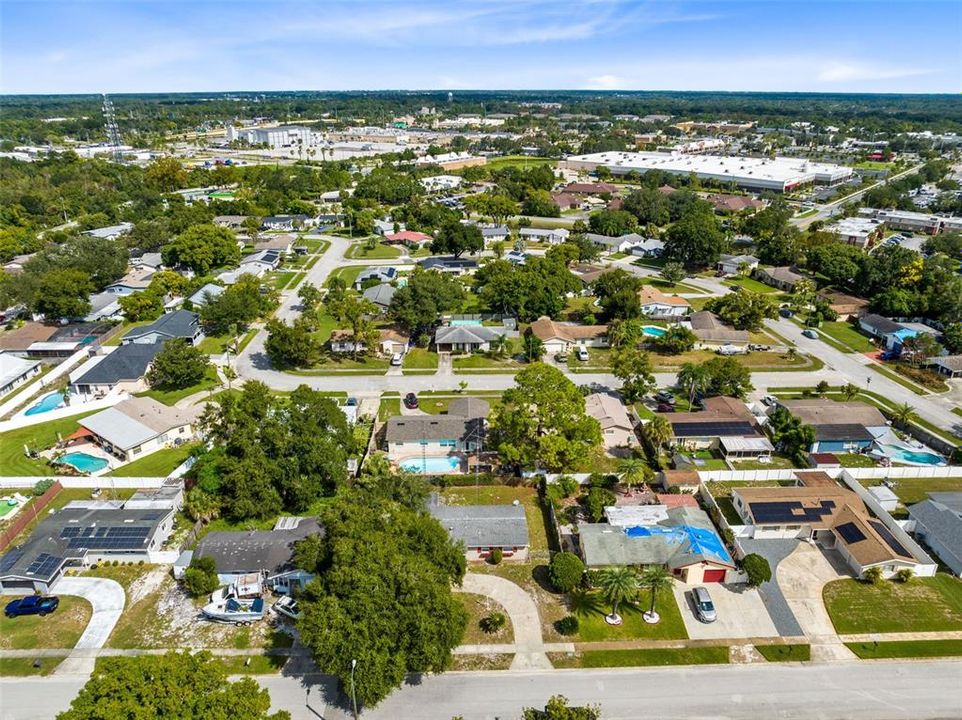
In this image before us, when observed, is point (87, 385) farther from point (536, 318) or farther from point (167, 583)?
point (536, 318)

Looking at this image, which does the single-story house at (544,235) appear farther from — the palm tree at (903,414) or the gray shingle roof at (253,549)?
the gray shingle roof at (253,549)

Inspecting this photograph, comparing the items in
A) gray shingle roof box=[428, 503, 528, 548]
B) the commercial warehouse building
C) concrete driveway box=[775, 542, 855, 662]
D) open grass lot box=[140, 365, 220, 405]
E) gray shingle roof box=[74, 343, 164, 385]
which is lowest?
concrete driveway box=[775, 542, 855, 662]

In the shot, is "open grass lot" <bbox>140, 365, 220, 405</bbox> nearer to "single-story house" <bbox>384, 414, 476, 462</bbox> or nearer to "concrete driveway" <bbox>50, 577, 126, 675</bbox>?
"single-story house" <bbox>384, 414, 476, 462</bbox>

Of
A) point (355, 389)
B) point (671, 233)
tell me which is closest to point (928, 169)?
point (671, 233)

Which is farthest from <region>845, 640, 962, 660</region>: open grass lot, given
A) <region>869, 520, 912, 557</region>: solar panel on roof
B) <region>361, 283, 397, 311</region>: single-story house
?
<region>361, 283, 397, 311</region>: single-story house

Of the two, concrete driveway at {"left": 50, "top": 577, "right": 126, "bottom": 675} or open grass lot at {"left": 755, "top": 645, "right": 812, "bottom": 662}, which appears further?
open grass lot at {"left": 755, "top": 645, "right": 812, "bottom": 662}

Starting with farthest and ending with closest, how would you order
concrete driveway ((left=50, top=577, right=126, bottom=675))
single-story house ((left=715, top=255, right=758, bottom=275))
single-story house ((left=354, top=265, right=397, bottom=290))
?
single-story house ((left=715, top=255, right=758, bottom=275))
single-story house ((left=354, top=265, right=397, bottom=290))
concrete driveway ((left=50, top=577, right=126, bottom=675))
